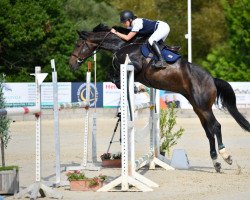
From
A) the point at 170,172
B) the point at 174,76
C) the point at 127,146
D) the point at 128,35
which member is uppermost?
the point at 128,35

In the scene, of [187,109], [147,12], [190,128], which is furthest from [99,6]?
[190,128]

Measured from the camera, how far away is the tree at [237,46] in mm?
48719

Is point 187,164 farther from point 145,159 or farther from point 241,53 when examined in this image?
point 241,53

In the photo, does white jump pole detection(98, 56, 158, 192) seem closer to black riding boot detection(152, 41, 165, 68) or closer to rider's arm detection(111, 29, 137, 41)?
black riding boot detection(152, 41, 165, 68)

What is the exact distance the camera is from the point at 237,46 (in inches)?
1977

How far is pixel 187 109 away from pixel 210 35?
1097 inches

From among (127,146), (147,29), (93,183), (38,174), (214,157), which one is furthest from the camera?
(214,157)

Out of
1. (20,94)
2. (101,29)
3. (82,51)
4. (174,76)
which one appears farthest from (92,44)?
(20,94)

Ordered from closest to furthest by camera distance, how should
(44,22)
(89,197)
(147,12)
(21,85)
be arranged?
(89,197)
(21,85)
(44,22)
(147,12)

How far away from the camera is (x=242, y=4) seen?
161ft

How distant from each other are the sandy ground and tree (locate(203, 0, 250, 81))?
24957 mm

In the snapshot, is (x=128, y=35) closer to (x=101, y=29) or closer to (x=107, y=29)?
(x=107, y=29)

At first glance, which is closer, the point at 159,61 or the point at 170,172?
the point at 159,61

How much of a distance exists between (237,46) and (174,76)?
38771 millimetres
